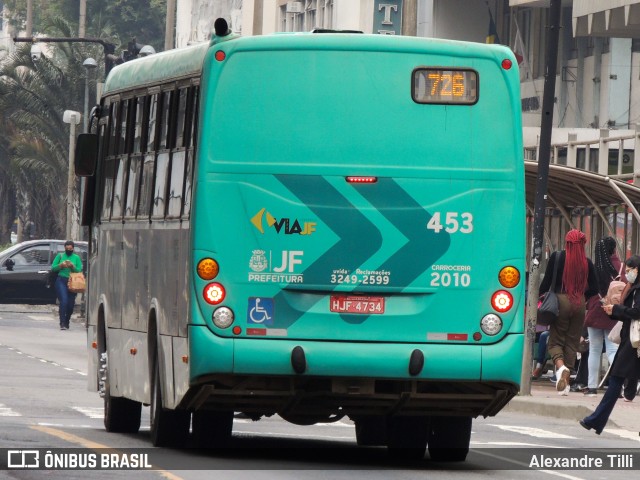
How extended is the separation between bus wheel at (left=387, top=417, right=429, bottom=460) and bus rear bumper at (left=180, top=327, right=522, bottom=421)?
3.41 feet

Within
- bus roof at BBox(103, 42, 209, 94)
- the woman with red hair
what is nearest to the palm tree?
the woman with red hair

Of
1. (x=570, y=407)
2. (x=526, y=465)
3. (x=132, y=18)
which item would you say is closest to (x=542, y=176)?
(x=570, y=407)

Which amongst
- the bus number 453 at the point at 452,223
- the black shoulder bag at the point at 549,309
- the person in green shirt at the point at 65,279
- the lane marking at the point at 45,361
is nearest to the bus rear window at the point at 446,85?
the bus number 453 at the point at 452,223

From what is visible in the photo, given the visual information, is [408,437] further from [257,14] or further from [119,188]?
[257,14]

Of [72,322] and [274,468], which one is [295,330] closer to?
[274,468]

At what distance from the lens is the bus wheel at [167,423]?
14250mm

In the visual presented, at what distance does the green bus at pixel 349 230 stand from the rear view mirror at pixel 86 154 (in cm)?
289

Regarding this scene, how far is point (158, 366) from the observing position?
1426 cm

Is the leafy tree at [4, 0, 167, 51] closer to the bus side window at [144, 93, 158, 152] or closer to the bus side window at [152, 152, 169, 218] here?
the bus side window at [144, 93, 158, 152]

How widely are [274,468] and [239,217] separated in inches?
67.3

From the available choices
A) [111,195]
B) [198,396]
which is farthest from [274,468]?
[111,195]

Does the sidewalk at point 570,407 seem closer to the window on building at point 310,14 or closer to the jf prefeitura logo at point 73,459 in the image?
the jf prefeitura logo at point 73,459

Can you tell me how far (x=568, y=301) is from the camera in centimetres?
2328

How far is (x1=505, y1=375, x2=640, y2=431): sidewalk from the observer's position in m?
20.2
